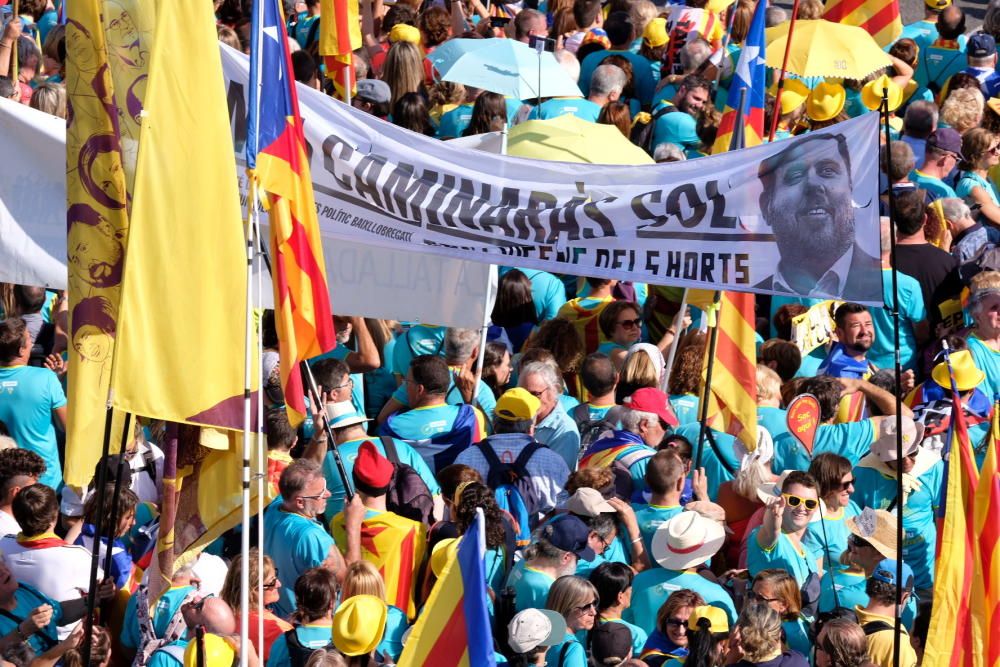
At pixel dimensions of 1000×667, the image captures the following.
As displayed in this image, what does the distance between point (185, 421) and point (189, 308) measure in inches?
12.7

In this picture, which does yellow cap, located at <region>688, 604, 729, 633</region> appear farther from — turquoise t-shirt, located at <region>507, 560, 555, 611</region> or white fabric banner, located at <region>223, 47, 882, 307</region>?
white fabric banner, located at <region>223, 47, 882, 307</region>

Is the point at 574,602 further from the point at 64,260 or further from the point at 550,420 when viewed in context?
the point at 64,260

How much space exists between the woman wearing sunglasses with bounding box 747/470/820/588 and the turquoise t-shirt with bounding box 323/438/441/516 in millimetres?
1379

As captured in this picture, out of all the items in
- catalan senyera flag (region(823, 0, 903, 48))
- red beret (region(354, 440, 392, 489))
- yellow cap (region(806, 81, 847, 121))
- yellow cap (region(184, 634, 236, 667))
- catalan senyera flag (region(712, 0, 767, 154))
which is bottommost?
yellow cap (region(184, 634, 236, 667))

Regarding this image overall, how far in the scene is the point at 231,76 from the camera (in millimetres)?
7531

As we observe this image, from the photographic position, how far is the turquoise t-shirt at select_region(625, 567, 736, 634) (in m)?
7.04

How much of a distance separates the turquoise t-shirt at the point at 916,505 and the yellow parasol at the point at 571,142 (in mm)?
2322

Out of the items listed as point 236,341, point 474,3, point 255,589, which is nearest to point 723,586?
point 255,589

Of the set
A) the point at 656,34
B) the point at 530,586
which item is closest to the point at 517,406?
the point at 530,586

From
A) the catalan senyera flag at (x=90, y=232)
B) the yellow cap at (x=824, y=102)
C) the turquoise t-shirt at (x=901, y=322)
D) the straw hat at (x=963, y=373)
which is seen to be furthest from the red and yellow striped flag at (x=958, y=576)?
the yellow cap at (x=824, y=102)

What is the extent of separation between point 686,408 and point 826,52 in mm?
4171

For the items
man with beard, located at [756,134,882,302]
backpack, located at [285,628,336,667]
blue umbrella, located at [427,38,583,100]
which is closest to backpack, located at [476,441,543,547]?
man with beard, located at [756,134,882,302]

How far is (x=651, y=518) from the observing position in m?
7.54

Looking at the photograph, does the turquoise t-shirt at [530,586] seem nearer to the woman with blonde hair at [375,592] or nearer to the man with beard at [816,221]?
the woman with blonde hair at [375,592]
